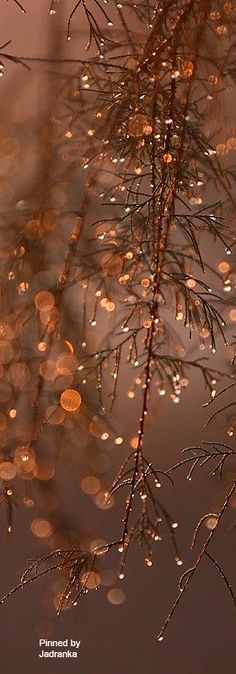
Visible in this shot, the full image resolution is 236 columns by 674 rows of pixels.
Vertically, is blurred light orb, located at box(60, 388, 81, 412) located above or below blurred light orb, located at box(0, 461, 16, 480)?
above

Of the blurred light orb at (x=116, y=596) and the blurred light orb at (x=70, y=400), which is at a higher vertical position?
the blurred light orb at (x=70, y=400)

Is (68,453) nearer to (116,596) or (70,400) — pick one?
(70,400)

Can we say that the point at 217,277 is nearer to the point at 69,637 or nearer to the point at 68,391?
the point at 68,391

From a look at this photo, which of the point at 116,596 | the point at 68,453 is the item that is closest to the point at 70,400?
the point at 68,453

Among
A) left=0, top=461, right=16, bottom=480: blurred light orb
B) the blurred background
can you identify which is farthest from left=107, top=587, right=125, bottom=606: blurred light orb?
left=0, top=461, right=16, bottom=480: blurred light orb

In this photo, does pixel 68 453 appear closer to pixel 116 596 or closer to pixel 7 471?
pixel 7 471

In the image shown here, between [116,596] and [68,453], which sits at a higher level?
[68,453]

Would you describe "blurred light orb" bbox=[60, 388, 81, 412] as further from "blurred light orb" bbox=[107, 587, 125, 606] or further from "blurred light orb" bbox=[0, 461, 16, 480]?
"blurred light orb" bbox=[107, 587, 125, 606]

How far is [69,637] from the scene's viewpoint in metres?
1.19

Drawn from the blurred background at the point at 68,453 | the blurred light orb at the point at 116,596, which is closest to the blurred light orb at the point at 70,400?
A: the blurred background at the point at 68,453

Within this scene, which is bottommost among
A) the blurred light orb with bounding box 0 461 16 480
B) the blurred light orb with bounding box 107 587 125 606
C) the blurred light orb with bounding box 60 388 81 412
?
the blurred light orb with bounding box 107 587 125 606

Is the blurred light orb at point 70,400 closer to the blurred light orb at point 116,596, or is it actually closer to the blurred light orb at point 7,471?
the blurred light orb at point 7,471

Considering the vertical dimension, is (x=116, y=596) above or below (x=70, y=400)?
below

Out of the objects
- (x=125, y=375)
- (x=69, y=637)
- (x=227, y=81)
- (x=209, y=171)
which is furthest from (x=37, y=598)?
(x=227, y=81)
